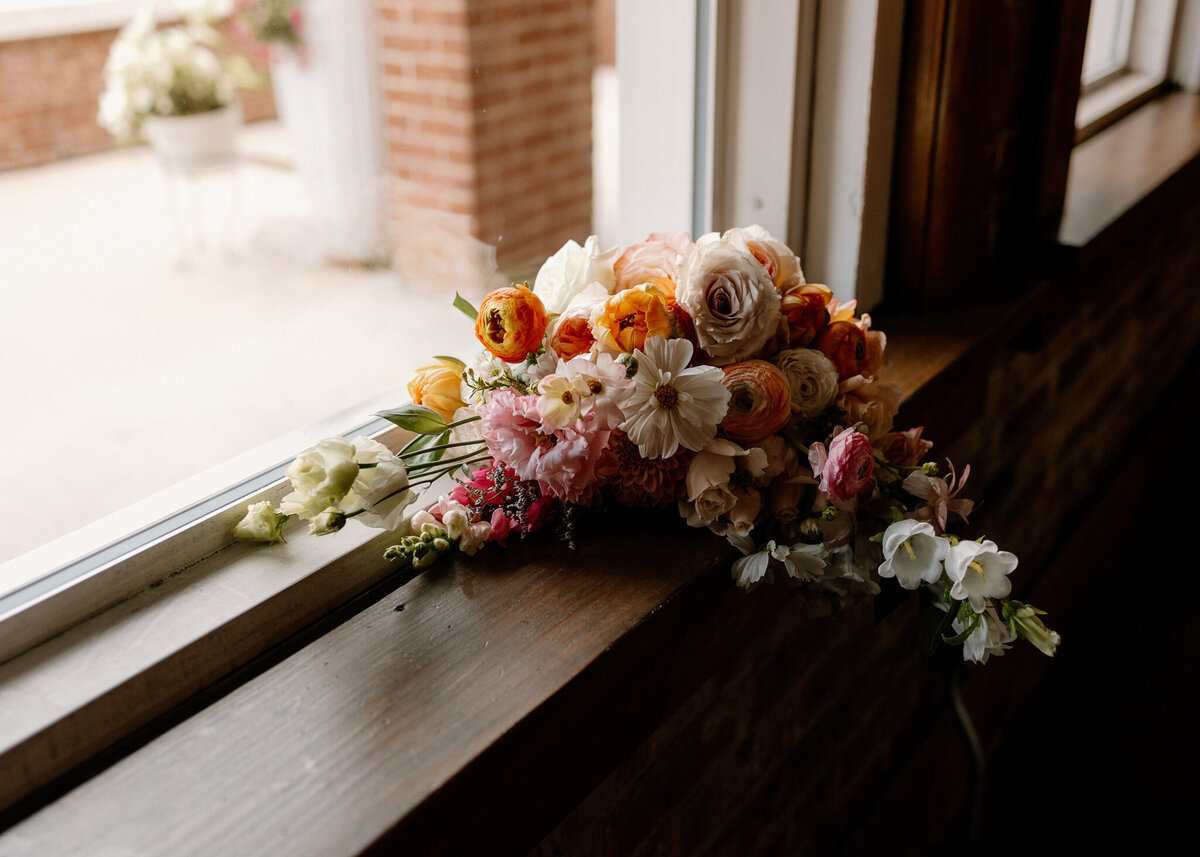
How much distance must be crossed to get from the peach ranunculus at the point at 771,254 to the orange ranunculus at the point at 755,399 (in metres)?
0.11

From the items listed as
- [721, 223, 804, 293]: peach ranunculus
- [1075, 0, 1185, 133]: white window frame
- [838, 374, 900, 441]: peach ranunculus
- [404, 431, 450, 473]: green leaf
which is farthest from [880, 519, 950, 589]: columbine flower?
[1075, 0, 1185, 133]: white window frame

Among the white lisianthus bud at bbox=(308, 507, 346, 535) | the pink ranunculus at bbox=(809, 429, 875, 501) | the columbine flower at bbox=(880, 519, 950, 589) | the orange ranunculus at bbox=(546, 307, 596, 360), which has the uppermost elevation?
the orange ranunculus at bbox=(546, 307, 596, 360)

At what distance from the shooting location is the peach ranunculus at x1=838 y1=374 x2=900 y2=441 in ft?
3.12

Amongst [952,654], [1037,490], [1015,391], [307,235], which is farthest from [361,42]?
[1037,490]

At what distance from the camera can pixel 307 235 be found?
109 centimetres

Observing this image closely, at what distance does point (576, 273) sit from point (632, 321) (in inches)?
4.3

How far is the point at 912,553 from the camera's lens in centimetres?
86

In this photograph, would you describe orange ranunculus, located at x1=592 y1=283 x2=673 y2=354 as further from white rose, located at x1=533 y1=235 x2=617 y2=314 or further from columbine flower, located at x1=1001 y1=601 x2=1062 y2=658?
columbine flower, located at x1=1001 y1=601 x2=1062 y2=658

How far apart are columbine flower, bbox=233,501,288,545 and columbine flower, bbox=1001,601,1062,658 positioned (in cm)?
62

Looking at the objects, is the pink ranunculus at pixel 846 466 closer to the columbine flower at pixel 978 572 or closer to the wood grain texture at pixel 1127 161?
the columbine flower at pixel 978 572

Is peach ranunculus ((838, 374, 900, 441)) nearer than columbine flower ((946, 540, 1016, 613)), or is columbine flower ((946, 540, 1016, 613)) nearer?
columbine flower ((946, 540, 1016, 613))

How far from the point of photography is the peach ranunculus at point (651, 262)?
959mm

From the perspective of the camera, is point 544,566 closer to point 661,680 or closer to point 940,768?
point 661,680

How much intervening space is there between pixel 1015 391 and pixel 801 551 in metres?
1.14
